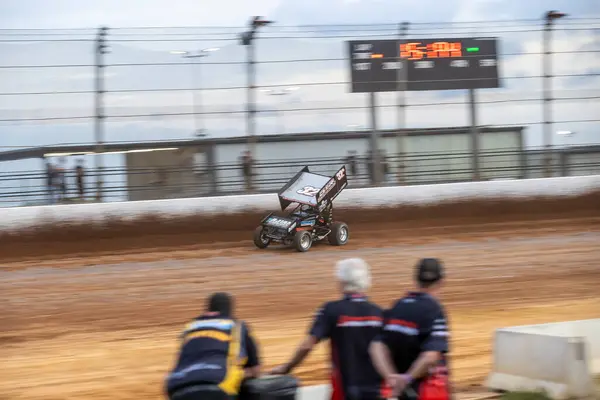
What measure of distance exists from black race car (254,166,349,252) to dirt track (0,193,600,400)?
327 millimetres

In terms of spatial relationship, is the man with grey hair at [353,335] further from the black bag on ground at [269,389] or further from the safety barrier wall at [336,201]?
the safety barrier wall at [336,201]

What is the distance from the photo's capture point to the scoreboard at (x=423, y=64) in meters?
23.1

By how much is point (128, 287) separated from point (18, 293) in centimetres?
168

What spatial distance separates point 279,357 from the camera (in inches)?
357

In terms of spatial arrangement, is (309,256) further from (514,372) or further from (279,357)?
(514,372)

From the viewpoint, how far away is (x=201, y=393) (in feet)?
14.0

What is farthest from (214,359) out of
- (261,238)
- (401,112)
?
(401,112)

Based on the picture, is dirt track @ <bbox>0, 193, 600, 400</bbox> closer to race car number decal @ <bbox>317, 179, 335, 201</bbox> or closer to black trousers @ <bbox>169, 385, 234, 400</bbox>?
race car number decal @ <bbox>317, 179, 335, 201</bbox>

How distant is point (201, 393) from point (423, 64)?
2040cm

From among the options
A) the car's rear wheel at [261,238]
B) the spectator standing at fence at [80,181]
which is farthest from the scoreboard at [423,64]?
the spectator standing at fence at [80,181]

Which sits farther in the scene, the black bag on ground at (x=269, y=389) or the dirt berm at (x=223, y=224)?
the dirt berm at (x=223, y=224)

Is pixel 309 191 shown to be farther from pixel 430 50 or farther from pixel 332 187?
pixel 430 50

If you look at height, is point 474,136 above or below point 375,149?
above

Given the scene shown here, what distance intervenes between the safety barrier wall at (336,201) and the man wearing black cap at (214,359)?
1582 cm
